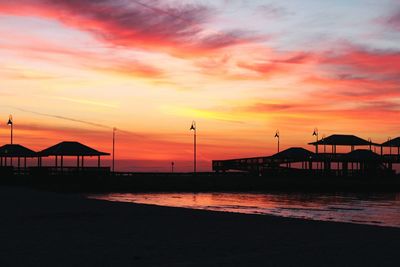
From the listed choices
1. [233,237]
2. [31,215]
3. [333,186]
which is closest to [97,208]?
[31,215]

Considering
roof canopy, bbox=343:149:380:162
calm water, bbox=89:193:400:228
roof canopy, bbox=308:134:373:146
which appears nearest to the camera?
calm water, bbox=89:193:400:228

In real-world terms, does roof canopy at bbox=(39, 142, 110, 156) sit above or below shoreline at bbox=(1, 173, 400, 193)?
above

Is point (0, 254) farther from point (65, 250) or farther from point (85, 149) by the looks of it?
point (85, 149)

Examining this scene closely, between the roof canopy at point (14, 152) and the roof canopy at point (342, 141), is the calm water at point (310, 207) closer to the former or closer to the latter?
the roof canopy at point (14, 152)

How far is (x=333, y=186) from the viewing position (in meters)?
61.6

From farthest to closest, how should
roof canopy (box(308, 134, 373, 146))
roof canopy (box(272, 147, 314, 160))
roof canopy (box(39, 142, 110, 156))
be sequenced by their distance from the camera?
roof canopy (box(308, 134, 373, 146)), roof canopy (box(272, 147, 314, 160)), roof canopy (box(39, 142, 110, 156))

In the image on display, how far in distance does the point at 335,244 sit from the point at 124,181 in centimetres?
4471

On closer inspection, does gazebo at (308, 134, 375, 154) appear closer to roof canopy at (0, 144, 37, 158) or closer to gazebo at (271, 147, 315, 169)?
gazebo at (271, 147, 315, 169)

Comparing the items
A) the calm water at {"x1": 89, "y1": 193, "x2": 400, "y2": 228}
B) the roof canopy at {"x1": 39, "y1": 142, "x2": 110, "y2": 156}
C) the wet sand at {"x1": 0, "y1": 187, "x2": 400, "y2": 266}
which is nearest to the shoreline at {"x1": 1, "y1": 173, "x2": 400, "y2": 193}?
the roof canopy at {"x1": 39, "y1": 142, "x2": 110, "y2": 156}

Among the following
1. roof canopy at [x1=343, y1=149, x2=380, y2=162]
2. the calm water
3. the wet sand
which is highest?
roof canopy at [x1=343, y1=149, x2=380, y2=162]

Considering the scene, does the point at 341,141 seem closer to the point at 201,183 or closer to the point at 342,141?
the point at 342,141

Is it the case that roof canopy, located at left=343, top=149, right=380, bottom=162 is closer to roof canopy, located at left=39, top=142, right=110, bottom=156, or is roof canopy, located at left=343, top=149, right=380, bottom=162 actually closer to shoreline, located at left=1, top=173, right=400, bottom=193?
shoreline, located at left=1, top=173, right=400, bottom=193

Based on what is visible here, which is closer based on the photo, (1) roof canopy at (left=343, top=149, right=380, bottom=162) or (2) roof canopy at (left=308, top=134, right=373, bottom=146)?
(1) roof canopy at (left=343, top=149, right=380, bottom=162)

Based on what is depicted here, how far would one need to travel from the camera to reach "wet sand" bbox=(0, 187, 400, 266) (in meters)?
9.83
